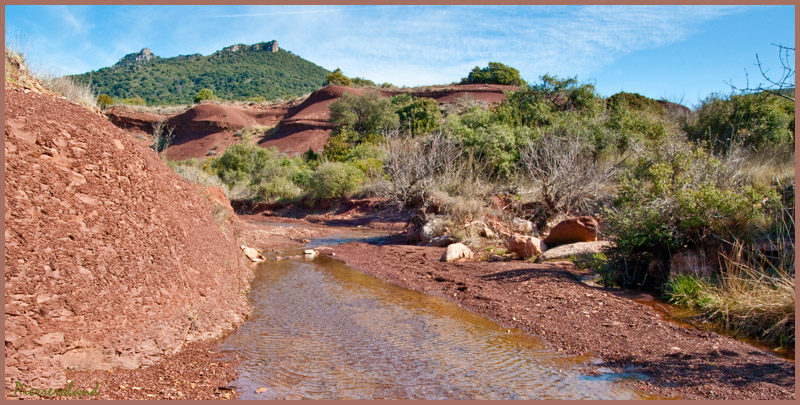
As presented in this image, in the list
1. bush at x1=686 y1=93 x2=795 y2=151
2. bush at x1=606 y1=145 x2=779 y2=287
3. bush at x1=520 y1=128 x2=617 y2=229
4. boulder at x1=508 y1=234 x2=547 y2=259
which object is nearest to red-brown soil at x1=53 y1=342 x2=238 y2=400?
bush at x1=606 y1=145 x2=779 y2=287

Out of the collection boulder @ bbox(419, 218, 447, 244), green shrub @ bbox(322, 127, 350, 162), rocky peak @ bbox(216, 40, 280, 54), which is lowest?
boulder @ bbox(419, 218, 447, 244)

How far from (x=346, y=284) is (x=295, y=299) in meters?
1.50

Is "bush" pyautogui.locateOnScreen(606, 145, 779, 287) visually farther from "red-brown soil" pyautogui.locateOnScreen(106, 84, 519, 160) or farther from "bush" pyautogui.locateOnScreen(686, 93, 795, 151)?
"red-brown soil" pyautogui.locateOnScreen(106, 84, 519, 160)

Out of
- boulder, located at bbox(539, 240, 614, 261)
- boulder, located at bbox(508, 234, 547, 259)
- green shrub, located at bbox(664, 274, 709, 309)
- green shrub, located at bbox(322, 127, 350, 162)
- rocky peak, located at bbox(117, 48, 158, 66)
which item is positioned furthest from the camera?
rocky peak, located at bbox(117, 48, 158, 66)

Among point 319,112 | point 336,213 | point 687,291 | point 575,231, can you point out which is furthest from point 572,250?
point 319,112

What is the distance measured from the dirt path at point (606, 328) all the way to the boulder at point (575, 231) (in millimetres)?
1359

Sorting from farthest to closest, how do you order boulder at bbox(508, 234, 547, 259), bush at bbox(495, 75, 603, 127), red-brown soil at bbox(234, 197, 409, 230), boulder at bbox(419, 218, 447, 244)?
bush at bbox(495, 75, 603, 127) → red-brown soil at bbox(234, 197, 409, 230) → boulder at bbox(419, 218, 447, 244) → boulder at bbox(508, 234, 547, 259)

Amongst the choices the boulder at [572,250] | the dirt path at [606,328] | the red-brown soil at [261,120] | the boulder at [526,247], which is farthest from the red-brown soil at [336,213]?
the red-brown soil at [261,120]

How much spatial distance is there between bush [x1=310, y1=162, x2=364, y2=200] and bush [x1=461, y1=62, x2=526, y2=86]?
37.7 metres

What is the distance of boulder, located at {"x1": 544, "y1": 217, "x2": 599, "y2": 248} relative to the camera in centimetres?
1112

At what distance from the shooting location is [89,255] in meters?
4.71

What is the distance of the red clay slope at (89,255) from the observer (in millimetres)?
4129

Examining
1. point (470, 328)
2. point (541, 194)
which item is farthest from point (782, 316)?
point (541, 194)

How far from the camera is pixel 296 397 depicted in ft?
14.7
